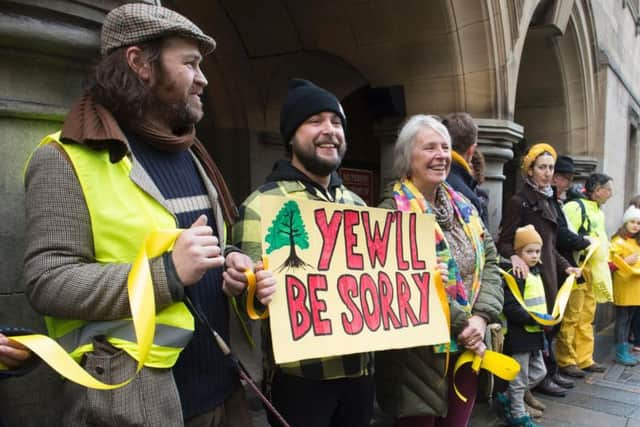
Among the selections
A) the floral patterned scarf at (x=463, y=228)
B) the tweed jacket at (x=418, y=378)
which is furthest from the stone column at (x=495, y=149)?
the tweed jacket at (x=418, y=378)

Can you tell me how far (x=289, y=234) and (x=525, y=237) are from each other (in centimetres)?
245

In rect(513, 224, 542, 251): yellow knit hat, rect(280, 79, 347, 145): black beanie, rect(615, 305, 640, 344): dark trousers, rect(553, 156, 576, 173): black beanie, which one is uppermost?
rect(280, 79, 347, 145): black beanie

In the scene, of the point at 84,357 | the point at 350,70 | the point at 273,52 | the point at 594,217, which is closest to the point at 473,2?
the point at 350,70

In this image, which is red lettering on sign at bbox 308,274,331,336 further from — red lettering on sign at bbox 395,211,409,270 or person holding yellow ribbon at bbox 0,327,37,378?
person holding yellow ribbon at bbox 0,327,37,378

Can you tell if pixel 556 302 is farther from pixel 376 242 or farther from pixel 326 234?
pixel 326 234

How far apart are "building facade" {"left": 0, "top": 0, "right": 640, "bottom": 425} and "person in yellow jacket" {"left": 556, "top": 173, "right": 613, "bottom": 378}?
3.80ft

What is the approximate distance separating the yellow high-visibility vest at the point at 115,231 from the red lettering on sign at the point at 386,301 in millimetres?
782

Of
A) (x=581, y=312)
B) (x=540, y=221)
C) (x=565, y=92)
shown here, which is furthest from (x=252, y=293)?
(x=565, y=92)

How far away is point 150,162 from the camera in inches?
50.4

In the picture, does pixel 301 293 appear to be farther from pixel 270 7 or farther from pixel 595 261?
pixel 595 261

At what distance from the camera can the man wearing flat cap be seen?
1.07 meters

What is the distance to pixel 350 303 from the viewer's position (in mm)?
1639

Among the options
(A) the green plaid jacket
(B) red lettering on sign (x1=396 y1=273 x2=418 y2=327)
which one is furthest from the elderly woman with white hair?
(A) the green plaid jacket

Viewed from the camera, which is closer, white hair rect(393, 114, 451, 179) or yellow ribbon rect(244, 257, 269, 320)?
yellow ribbon rect(244, 257, 269, 320)
